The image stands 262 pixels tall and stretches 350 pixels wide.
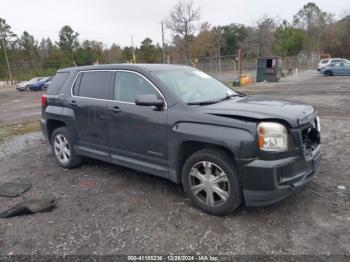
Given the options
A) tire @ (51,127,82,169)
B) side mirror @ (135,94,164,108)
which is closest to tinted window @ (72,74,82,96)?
tire @ (51,127,82,169)

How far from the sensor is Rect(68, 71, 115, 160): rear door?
4.53m

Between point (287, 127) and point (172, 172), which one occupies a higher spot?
point (287, 127)

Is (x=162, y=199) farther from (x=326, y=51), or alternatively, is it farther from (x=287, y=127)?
(x=326, y=51)

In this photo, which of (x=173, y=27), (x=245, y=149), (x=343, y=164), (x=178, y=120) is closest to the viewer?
(x=245, y=149)

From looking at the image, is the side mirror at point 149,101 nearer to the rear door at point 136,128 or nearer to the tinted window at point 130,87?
the rear door at point 136,128

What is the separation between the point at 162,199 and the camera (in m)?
4.00

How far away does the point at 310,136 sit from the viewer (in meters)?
3.62

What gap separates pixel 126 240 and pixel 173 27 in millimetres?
47546

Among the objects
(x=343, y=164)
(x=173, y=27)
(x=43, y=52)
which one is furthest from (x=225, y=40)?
(x=343, y=164)

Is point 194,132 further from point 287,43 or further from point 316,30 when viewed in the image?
point 316,30

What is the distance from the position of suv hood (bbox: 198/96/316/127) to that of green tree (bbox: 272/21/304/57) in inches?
1980

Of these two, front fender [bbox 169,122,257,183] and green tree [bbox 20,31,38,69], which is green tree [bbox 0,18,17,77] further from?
front fender [bbox 169,122,257,183]

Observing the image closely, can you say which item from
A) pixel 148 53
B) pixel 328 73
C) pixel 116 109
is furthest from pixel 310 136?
pixel 148 53

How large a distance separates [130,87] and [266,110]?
6.41 feet
